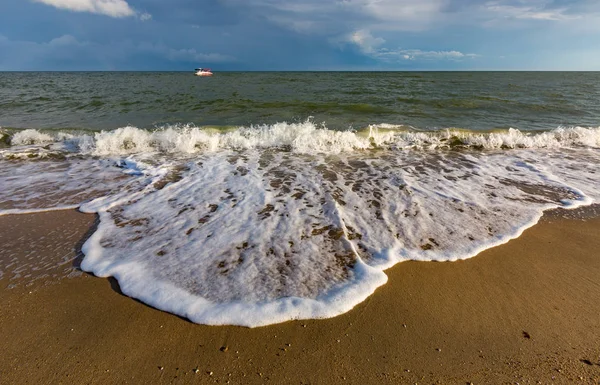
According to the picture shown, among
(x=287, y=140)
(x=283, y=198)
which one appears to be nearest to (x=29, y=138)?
(x=287, y=140)

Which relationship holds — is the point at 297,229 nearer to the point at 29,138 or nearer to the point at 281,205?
the point at 281,205

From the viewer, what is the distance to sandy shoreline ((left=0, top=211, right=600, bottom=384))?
191 centimetres

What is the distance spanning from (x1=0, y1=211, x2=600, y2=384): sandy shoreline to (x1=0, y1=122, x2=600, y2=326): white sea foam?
7.1 inches

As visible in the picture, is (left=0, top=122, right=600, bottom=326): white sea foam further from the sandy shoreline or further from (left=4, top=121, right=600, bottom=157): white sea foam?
the sandy shoreline

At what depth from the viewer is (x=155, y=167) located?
21.4ft

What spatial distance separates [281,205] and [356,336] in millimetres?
2514

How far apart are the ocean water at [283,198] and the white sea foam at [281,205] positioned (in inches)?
0.8

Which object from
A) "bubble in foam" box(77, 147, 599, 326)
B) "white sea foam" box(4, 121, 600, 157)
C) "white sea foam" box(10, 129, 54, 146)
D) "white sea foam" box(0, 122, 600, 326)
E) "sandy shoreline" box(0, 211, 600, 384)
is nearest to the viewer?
"sandy shoreline" box(0, 211, 600, 384)

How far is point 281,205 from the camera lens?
447cm

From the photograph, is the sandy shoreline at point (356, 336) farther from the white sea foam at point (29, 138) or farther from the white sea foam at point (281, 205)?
the white sea foam at point (29, 138)

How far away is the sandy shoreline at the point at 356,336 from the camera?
75.2 inches

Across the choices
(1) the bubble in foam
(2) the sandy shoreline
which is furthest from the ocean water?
(2) the sandy shoreline

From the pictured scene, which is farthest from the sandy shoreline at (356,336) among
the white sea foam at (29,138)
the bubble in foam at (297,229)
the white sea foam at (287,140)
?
the white sea foam at (29,138)

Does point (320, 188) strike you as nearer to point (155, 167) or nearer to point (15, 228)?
point (155, 167)
